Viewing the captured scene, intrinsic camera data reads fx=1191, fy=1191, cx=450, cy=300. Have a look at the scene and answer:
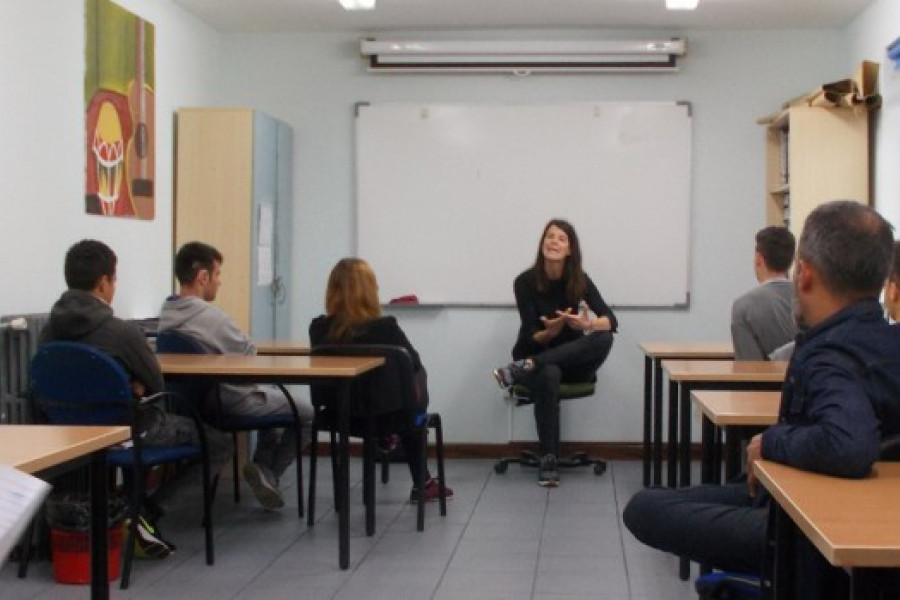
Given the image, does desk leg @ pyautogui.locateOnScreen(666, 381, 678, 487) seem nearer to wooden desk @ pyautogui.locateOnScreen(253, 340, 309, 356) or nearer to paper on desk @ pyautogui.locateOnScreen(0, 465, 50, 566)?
wooden desk @ pyautogui.locateOnScreen(253, 340, 309, 356)

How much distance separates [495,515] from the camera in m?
Answer: 5.23

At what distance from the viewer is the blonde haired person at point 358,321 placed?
15.6 feet

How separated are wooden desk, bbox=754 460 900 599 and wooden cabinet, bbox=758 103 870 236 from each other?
4218 mm

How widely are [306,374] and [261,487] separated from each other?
1.11 m

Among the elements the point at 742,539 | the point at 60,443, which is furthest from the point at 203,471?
the point at 742,539

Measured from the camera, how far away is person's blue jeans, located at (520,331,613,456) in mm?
6121

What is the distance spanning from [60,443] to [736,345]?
10.0 feet

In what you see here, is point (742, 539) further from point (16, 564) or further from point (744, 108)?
point (744, 108)

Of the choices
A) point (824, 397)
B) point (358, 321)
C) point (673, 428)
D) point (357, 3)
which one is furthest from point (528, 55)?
point (824, 397)

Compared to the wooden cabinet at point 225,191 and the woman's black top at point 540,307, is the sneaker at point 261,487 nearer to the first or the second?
the wooden cabinet at point 225,191

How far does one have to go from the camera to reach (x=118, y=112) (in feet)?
17.7

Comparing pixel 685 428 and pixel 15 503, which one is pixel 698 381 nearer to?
pixel 685 428

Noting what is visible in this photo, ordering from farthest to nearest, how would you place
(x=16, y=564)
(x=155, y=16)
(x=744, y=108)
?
1. (x=744, y=108)
2. (x=155, y=16)
3. (x=16, y=564)

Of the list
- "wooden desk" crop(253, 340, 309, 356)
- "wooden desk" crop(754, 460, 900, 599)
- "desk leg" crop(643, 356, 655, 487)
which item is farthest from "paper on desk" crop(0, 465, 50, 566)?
"desk leg" crop(643, 356, 655, 487)
